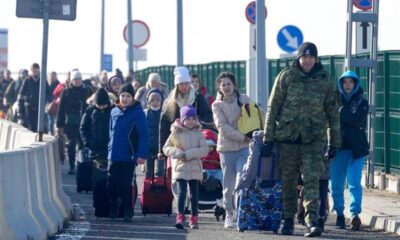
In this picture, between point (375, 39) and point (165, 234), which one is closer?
point (165, 234)

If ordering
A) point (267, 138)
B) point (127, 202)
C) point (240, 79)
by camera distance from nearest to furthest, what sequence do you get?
point (267, 138) < point (127, 202) < point (240, 79)

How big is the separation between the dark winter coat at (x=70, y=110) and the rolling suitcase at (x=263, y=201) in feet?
32.0

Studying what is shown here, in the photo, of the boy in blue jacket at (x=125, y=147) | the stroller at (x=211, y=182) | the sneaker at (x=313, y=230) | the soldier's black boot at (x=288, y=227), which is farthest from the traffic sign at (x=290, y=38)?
the sneaker at (x=313, y=230)

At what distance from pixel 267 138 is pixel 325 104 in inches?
28.5

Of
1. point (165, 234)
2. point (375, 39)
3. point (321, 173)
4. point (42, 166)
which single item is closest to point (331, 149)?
point (321, 173)

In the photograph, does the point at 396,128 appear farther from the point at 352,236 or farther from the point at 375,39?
the point at 352,236

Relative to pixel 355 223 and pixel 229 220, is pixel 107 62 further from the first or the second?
pixel 355 223

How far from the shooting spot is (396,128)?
24406 mm

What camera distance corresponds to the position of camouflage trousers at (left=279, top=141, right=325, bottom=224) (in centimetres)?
1734

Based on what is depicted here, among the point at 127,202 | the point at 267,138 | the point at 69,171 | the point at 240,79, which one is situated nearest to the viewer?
the point at 267,138

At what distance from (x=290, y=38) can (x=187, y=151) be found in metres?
13.9

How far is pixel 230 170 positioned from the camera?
60.7ft

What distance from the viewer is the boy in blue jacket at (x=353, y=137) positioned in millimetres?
18453

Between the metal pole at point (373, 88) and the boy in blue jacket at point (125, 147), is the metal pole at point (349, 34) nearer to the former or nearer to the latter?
the metal pole at point (373, 88)
